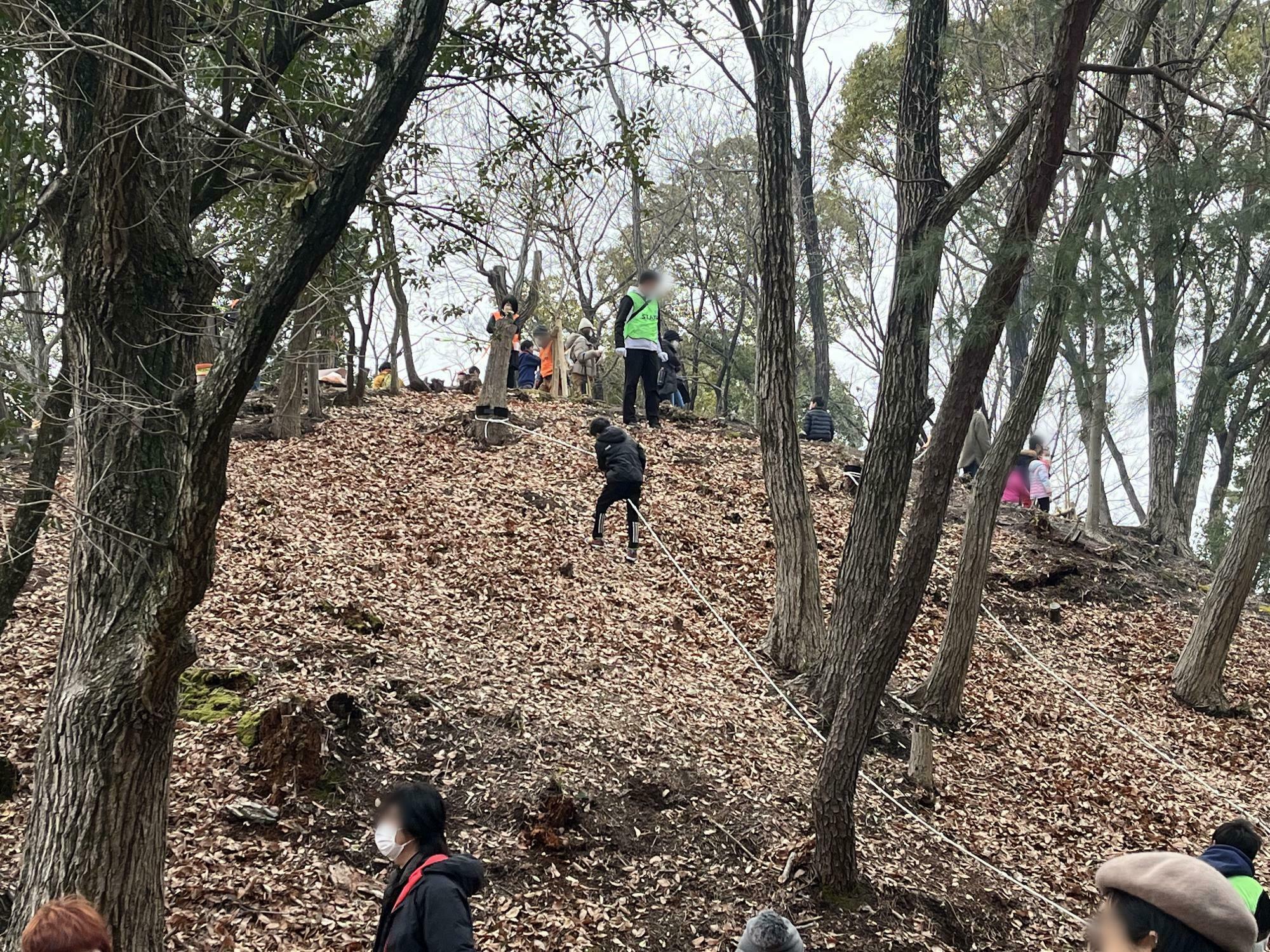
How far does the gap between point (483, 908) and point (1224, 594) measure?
8.28 metres

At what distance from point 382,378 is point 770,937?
15484 millimetres

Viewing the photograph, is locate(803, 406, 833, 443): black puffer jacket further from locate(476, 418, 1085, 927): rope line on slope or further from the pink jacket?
locate(476, 418, 1085, 927): rope line on slope

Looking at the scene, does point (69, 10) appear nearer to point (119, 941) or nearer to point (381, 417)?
point (119, 941)

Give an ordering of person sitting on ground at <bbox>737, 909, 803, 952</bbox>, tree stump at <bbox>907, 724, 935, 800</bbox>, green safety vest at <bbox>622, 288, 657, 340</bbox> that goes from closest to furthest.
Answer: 1. person sitting on ground at <bbox>737, 909, 803, 952</bbox>
2. tree stump at <bbox>907, 724, 935, 800</bbox>
3. green safety vest at <bbox>622, 288, 657, 340</bbox>

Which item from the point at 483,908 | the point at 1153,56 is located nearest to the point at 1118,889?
the point at 483,908

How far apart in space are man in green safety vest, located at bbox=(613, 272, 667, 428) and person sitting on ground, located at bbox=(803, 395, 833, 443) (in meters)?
4.71

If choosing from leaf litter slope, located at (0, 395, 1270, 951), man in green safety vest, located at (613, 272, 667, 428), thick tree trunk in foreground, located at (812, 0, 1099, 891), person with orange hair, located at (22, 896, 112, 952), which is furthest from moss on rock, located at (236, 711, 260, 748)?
man in green safety vest, located at (613, 272, 667, 428)

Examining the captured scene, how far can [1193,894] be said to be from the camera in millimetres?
1615

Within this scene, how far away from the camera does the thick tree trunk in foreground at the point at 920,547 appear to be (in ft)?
17.4

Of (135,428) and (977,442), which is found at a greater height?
(977,442)

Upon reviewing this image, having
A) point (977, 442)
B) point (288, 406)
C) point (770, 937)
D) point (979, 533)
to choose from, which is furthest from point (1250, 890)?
point (977, 442)

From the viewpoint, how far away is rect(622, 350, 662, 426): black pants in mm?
12531

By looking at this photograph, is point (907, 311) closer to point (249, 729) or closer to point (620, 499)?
point (620, 499)

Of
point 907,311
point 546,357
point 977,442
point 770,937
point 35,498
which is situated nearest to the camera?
point 770,937
